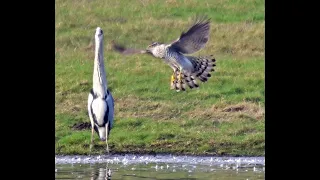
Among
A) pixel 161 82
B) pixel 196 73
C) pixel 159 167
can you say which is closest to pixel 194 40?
pixel 196 73

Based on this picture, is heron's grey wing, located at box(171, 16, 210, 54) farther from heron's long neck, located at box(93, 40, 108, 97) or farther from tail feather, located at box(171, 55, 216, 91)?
heron's long neck, located at box(93, 40, 108, 97)

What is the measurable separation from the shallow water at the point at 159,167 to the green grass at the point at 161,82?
1.57ft

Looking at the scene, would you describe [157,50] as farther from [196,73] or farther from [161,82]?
[161,82]

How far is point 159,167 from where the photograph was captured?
16.7 meters

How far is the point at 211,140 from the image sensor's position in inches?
736

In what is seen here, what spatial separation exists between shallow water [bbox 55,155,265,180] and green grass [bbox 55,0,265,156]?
48cm

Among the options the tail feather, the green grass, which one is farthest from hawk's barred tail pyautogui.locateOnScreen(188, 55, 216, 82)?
the green grass

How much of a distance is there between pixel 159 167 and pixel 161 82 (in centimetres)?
532

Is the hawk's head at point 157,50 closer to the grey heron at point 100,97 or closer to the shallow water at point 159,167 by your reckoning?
the grey heron at point 100,97

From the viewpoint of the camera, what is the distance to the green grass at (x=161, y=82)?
18703 millimetres
